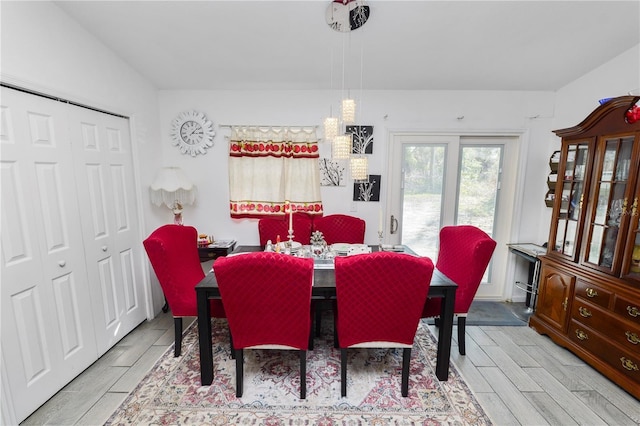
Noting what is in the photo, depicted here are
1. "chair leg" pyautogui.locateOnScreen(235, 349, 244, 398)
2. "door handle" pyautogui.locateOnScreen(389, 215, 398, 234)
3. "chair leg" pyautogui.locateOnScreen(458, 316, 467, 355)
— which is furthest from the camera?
"door handle" pyautogui.locateOnScreen(389, 215, 398, 234)

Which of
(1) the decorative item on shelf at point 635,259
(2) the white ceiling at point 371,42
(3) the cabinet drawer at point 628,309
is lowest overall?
(3) the cabinet drawer at point 628,309

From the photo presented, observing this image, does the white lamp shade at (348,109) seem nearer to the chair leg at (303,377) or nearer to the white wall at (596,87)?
the chair leg at (303,377)

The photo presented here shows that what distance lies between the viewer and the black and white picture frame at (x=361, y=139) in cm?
294

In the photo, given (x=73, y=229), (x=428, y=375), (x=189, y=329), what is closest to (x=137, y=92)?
(x=73, y=229)

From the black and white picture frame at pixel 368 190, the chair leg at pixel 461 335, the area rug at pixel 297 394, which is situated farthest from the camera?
the black and white picture frame at pixel 368 190

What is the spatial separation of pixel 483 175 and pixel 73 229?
395cm

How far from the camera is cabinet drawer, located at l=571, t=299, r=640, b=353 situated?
5.70ft

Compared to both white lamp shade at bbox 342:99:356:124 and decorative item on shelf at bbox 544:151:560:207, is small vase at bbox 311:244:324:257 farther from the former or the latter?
decorative item on shelf at bbox 544:151:560:207

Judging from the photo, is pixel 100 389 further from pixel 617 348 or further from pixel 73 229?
pixel 617 348

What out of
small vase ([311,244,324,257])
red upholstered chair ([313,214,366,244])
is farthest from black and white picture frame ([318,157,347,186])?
small vase ([311,244,324,257])

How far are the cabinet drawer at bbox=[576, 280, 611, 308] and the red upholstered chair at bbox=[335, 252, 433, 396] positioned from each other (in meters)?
1.52

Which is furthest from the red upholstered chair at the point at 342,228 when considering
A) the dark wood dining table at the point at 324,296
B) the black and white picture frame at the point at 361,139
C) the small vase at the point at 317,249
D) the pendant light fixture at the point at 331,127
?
the pendant light fixture at the point at 331,127

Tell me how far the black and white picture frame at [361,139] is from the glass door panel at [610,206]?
191 centimetres

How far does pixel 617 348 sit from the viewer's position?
5.97 ft
